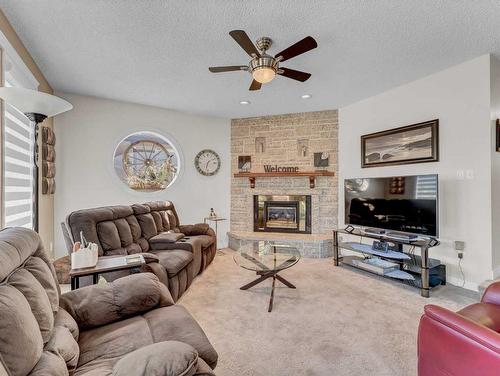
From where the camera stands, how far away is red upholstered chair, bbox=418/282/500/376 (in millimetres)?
1080

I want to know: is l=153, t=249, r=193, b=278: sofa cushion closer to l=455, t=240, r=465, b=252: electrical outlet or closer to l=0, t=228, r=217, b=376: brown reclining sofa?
l=0, t=228, r=217, b=376: brown reclining sofa

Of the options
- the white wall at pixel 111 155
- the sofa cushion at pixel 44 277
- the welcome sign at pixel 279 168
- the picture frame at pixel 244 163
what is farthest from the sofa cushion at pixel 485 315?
the white wall at pixel 111 155

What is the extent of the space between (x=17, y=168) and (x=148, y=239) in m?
1.55

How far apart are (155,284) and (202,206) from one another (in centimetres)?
348

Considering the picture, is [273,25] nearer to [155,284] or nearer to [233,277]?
[155,284]

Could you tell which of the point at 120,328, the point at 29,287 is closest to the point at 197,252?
the point at 120,328

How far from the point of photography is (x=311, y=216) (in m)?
4.95

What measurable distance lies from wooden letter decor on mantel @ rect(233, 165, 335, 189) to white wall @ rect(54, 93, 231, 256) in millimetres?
491

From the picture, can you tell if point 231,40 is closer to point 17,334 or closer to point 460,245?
point 17,334

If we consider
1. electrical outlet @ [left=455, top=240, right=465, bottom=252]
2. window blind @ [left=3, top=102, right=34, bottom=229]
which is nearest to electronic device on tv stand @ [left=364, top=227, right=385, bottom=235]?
electrical outlet @ [left=455, top=240, right=465, bottom=252]

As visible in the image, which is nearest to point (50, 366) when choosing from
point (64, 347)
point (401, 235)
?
point (64, 347)

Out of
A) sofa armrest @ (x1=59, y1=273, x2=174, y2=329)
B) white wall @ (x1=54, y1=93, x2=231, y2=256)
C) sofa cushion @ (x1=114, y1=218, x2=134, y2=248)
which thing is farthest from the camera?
white wall @ (x1=54, y1=93, x2=231, y2=256)

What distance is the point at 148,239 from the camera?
3455mm

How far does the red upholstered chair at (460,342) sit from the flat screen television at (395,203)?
5.75 feet
